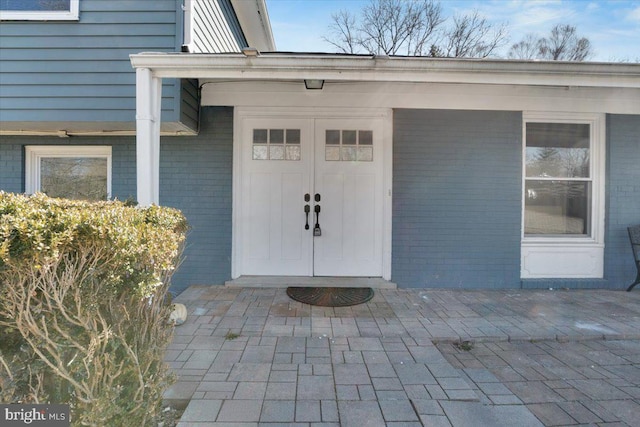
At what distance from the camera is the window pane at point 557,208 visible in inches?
178

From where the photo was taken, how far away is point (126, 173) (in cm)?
426

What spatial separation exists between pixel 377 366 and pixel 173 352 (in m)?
1.57

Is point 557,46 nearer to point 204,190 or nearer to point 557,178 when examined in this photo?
point 557,178

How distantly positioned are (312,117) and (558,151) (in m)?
3.35

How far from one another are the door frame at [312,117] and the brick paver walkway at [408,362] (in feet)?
2.35

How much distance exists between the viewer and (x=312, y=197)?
174 inches

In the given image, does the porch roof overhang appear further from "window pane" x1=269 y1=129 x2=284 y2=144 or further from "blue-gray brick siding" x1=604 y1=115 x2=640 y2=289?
Result: "blue-gray brick siding" x1=604 y1=115 x2=640 y2=289

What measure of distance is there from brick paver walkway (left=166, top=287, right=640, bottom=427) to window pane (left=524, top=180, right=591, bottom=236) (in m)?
1.05

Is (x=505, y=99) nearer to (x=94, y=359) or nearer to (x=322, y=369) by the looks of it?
(x=322, y=369)

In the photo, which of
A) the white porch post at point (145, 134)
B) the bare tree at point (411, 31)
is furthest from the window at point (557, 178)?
the bare tree at point (411, 31)

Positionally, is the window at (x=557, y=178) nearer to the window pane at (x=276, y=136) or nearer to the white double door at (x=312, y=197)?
the white double door at (x=312, y=197)

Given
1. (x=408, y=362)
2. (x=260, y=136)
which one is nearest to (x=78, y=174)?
(x=260, y=136)

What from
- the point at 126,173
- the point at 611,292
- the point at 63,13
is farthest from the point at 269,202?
the point at 611,292

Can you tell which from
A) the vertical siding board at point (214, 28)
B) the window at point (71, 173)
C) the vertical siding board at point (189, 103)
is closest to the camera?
the vertical siding board at point (189, 103)
